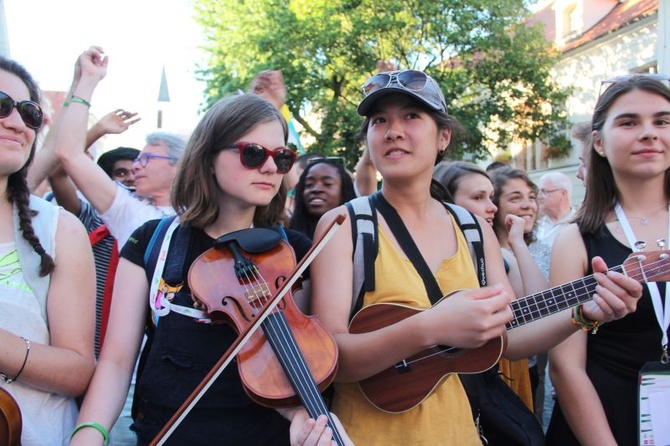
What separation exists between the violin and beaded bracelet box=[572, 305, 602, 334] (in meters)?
1.70

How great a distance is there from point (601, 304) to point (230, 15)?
62.2ft

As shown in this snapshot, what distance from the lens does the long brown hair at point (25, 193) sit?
173cm

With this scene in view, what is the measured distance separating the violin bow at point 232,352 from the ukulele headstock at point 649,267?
39.2 inches

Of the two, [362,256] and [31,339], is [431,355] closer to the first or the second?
[362,256]

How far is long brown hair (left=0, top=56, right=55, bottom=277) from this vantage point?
1.73 metres

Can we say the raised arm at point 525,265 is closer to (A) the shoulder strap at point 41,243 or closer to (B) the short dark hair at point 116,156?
(A) the shoulder strap at point 41,243

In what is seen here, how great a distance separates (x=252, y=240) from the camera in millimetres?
1731

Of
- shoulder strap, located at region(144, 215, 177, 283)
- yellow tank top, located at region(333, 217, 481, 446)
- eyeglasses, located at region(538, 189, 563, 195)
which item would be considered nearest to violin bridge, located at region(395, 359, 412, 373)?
yellow tank top, located at region(333, 217, 481, 446)

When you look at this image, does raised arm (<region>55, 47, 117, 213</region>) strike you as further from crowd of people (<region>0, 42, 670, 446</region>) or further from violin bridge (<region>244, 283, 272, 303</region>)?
violin bridge (<region>244, 283, 272, 303</region>)

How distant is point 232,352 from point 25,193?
3.19 ft

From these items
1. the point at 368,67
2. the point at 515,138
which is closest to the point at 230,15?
the point at 368,67

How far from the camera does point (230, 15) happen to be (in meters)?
18.8

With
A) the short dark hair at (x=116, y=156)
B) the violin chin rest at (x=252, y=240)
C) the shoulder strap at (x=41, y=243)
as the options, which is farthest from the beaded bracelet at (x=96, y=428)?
the short dark hair at (x=116, y=156)

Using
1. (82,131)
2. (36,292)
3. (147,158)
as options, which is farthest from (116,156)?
(36,292)
